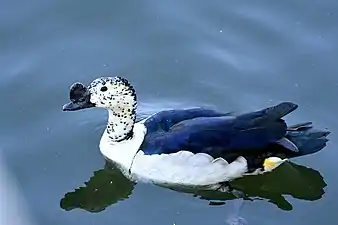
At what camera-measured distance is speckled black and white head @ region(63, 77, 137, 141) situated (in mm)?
6160

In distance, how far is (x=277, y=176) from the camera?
21.2 ft

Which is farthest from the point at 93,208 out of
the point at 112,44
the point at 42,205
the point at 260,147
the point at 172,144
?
the point at 112,44

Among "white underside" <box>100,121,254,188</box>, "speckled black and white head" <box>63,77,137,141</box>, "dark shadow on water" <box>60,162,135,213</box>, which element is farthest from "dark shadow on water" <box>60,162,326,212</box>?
"speckled black and white head" <box>63,77,137,141</box>

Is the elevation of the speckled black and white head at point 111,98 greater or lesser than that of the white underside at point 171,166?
greater

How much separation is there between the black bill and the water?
486mm

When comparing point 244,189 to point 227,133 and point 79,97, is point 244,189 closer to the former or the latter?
point 227,133

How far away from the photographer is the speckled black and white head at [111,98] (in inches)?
243

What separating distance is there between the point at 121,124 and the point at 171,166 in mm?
485

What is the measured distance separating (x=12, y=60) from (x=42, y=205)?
5.05ft

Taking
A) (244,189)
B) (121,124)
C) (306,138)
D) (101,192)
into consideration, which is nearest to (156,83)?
(121,124)

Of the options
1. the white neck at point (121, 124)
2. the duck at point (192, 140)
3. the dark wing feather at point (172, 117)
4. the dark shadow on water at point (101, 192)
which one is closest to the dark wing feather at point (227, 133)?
the duck at point (192, 140)

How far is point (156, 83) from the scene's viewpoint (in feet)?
23.4

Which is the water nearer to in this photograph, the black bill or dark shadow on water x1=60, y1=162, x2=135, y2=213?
dark shadow on water x1=60, y1=162, x2=135, y2=213

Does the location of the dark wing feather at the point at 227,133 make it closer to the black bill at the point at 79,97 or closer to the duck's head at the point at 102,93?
the duck's head at the point at 102,93
